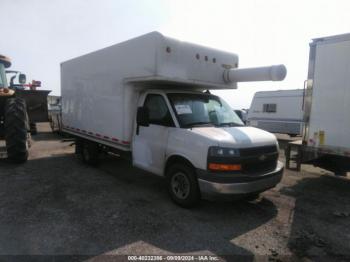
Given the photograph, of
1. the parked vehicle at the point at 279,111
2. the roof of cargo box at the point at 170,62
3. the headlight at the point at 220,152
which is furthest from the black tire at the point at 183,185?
the parked vehicle at the point at 279,111

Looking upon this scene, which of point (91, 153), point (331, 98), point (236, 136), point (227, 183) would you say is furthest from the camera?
point (91, 153)

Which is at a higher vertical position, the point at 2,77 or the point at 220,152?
the point at 2,77

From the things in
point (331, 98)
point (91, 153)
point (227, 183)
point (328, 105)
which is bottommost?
point (91, 153)

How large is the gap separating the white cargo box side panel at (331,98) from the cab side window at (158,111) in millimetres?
3495

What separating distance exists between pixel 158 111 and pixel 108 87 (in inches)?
74.6

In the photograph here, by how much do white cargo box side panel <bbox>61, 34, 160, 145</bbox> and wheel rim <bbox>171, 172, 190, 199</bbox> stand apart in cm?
166

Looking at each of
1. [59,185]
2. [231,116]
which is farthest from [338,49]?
[59,185]

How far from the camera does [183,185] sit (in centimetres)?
520

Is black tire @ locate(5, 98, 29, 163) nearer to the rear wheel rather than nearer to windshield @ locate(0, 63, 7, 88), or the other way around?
windshield @ locate(0, 63, 7, 88)

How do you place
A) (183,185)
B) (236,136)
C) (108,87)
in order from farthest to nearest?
(108,87)
(183,185)
(236,136)

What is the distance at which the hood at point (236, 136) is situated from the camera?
15.1ft

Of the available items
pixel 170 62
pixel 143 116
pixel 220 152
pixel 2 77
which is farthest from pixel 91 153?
pixel 220 152

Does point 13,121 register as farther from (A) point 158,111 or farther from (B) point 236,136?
(B) point 236,136

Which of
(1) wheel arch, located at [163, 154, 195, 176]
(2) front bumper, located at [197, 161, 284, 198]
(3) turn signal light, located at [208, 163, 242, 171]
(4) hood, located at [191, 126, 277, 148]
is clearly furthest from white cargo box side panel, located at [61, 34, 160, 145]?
(2) front bumper, located at [197, 161, 284, 198]
